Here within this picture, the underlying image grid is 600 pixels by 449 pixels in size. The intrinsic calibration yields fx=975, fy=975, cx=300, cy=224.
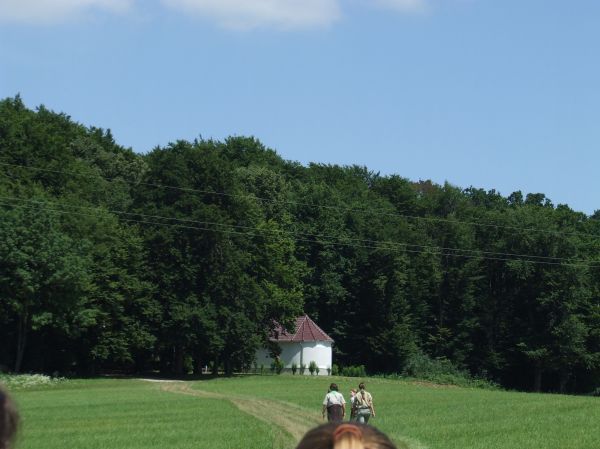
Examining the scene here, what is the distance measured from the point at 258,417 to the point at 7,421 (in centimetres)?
3392

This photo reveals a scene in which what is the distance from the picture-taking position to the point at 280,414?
37094 mm

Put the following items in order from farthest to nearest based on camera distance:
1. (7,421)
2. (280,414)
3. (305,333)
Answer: (305,333) → (280,414) → (7,421)

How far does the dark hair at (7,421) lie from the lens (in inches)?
85.4

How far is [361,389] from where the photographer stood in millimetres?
25578

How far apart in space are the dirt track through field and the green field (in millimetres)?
38

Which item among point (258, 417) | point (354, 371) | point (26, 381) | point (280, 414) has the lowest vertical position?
point (258, 417)

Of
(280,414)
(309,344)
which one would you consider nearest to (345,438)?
(280,414)

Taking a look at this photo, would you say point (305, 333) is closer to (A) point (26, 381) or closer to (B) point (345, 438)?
(A) point (26, 381)

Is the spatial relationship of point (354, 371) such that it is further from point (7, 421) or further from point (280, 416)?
point (7, 421)

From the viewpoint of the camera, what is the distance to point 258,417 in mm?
35469

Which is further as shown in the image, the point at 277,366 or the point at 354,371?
the point at 277,366

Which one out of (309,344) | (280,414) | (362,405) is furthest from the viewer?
(309,344)

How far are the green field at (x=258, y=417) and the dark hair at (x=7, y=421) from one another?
14.9m

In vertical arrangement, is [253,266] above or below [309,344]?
above
